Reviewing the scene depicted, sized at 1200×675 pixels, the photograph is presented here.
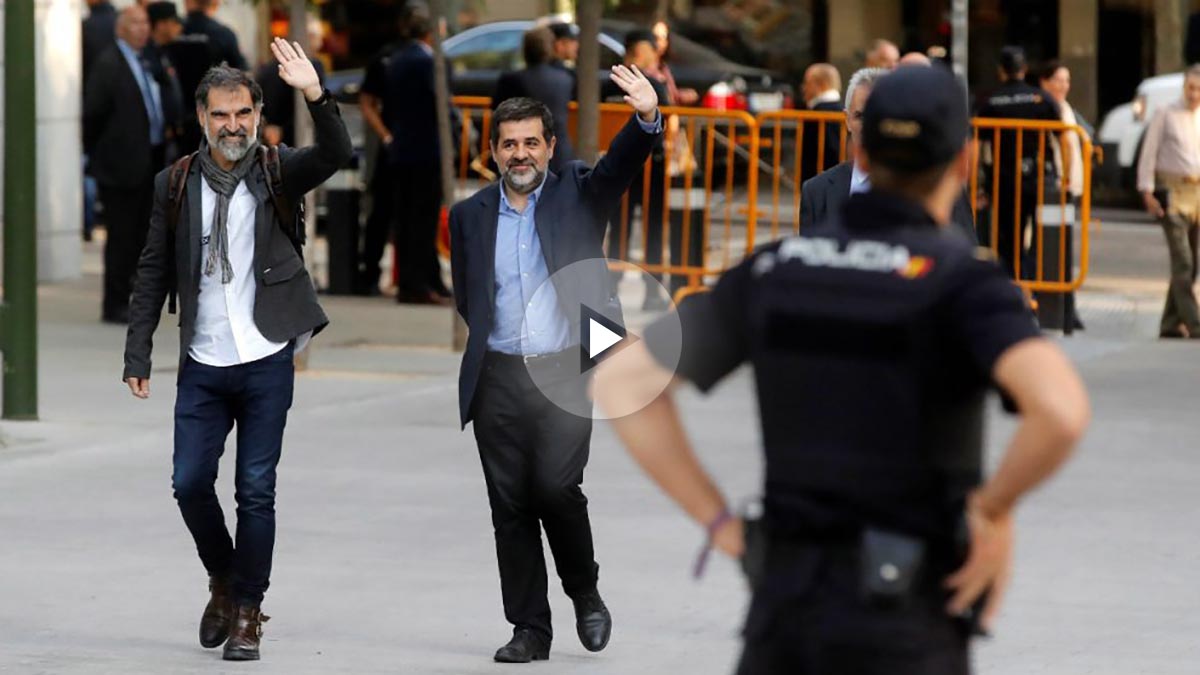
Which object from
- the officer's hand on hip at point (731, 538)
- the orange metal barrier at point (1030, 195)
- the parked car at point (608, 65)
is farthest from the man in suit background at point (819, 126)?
the officer's hand on hip at point (731, 538)

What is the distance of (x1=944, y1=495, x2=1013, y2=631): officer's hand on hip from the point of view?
10.8 ft

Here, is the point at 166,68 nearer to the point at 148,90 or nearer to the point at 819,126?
the point at 148,90

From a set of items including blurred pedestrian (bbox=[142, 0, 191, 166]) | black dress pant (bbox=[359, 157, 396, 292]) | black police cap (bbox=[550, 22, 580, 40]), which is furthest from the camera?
black police cap (bbox=[550, 22, 580, 40])

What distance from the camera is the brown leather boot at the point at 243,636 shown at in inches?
259

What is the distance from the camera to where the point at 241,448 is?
662 centimetres

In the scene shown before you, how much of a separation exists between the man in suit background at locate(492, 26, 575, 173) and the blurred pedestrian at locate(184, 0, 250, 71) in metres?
1.78

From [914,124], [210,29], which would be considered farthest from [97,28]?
[914,124]

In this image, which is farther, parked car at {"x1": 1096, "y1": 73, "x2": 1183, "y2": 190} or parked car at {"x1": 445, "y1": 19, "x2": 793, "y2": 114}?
parked car at {"x1": 445, "y1": 19, "x2": 793, "y2": 114}

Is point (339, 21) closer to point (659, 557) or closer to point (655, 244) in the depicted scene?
point (655, 244)

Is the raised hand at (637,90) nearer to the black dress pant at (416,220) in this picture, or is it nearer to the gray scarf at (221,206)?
the gray scarf at (221,206)

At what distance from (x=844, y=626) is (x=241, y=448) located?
3.52 metres

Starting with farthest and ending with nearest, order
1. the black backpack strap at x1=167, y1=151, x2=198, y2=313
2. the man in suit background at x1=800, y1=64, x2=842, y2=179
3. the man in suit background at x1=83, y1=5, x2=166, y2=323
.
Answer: the man in suit background at x1=800, y1=64, x2=842, y2=179
the man in suit background at x1=83, y1=5, x2=166, y2=323
the black backpack strap at x1=167, y1=151, x2=198, y2=313

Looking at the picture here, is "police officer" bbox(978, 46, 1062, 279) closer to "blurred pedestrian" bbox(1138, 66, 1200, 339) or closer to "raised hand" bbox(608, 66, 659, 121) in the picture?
"blurred pedestrian" bbox(1138, 66, 1200, 339)

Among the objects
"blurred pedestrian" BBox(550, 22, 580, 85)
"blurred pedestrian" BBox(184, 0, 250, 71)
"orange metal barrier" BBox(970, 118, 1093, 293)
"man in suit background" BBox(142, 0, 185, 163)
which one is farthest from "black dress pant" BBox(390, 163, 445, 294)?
"orange metal barrier" BBox(970, 118, 1093, 293)
